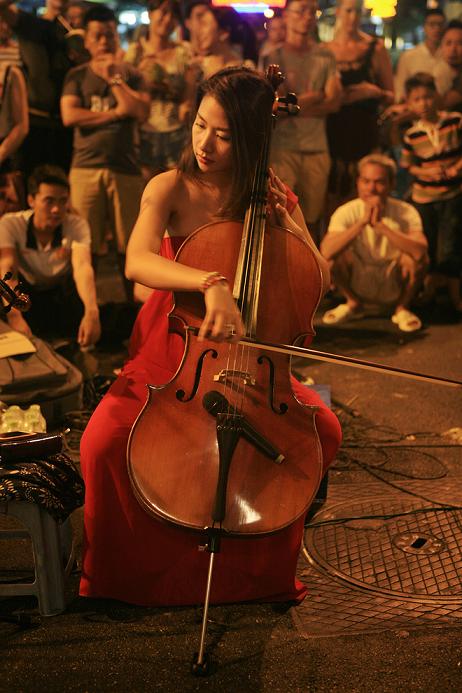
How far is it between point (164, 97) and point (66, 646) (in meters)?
4.61

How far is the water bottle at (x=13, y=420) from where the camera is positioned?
350 centimetres

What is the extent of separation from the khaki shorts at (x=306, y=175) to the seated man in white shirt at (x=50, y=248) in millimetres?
1855

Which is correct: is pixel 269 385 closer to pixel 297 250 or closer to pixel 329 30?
pixel 297 250

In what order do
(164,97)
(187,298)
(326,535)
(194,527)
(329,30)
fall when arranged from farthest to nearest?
(329,30), (164,97), (326,535), (187,298), (194,527)

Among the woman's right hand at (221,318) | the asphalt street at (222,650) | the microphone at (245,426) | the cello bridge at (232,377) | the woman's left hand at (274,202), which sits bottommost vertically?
the asphalt street at (222,650)

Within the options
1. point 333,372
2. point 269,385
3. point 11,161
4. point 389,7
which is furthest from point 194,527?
point 389,7

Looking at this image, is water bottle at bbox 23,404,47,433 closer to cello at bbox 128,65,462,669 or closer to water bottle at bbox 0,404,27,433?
water bottle at bbox 0,404,27,433

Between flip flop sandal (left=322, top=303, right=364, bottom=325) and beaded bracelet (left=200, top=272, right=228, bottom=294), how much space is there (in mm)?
4089

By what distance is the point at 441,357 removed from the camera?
5340 mm

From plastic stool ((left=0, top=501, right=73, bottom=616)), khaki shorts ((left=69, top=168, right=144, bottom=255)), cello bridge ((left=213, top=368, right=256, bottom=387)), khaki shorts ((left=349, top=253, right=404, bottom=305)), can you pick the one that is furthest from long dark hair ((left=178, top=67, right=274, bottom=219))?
khaki shorts ((left=349, top=253, right=404, bottom=305))

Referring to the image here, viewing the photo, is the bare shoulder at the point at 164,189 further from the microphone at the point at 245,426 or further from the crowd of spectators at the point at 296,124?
the crowd of spectators at the point at 296,124

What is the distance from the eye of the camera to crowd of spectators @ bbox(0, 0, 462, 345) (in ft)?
19.0

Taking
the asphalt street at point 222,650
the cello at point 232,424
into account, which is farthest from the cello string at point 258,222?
the asphalt street at point 222,650

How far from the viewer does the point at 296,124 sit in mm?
6301
